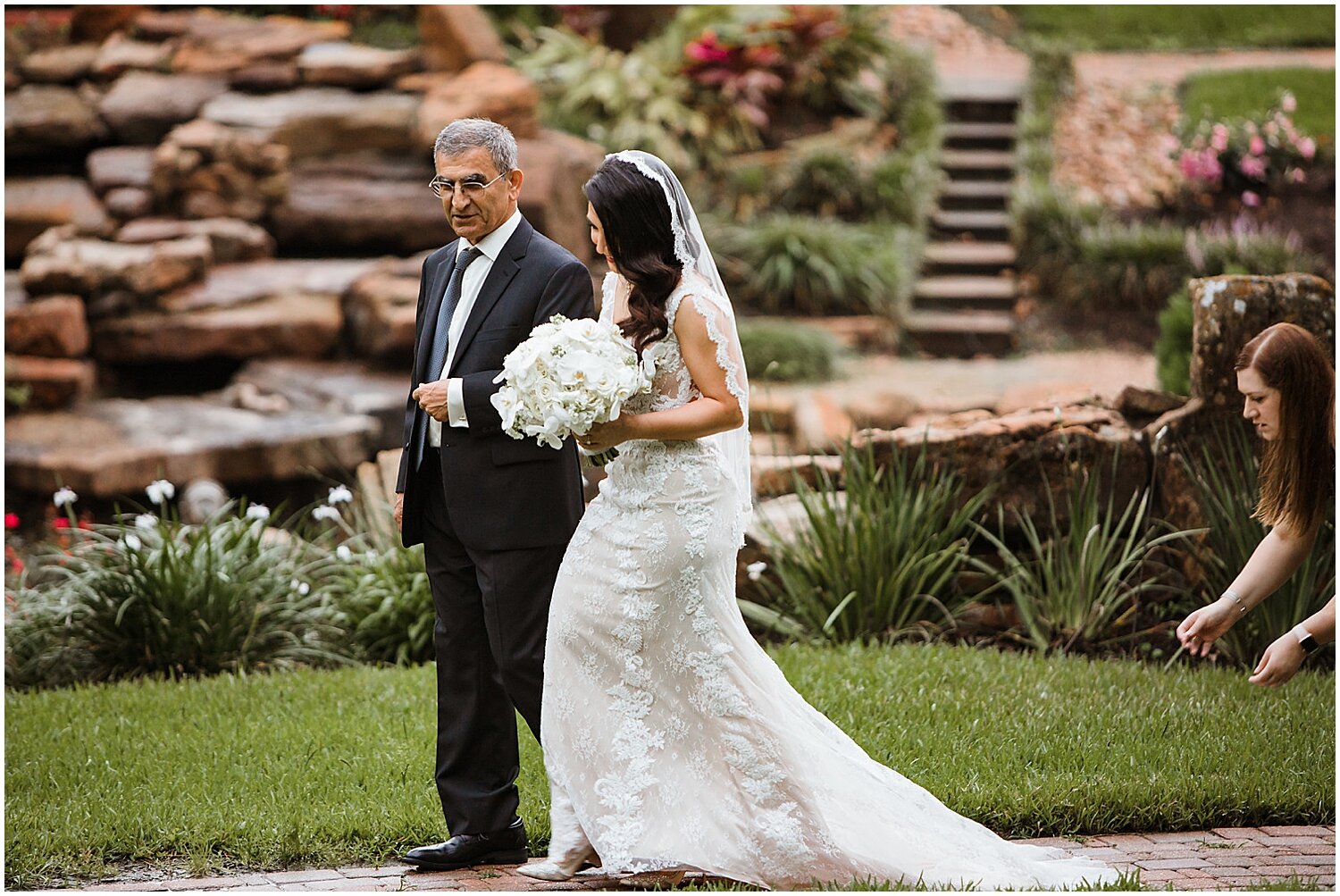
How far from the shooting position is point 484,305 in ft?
13.8

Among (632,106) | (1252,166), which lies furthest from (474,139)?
(1252,166)

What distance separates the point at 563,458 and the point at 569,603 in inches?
21.8

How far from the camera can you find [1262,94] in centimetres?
1539

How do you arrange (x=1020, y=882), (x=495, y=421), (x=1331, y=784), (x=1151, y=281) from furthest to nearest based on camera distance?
1. (x=1151, y=281)
2. (x=1331, y=784)
3. (x=495, y=421)
4. (x=1020, y=882)

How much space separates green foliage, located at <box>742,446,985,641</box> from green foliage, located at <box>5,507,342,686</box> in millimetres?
2307

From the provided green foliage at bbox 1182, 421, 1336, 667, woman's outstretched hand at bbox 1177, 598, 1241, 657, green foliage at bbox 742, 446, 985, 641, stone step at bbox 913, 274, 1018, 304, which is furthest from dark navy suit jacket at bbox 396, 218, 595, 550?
stone step at bbox 913, 274, 1018, 304

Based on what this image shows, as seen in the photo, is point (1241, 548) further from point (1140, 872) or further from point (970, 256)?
point (970, 256)

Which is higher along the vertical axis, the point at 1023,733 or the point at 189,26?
the point at 189,26

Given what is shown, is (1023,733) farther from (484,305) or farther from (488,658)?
(484,305)

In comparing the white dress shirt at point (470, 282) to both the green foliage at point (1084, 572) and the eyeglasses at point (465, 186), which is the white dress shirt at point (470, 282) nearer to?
the eyeglasses at point (465, 186)

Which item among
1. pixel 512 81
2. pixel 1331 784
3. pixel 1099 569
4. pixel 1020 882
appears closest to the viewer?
pixel 1020 882

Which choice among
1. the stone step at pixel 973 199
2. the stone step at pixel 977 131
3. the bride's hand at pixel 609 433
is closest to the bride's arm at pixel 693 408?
the bride's hand at pixel 609 433

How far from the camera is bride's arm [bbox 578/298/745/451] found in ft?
12.4

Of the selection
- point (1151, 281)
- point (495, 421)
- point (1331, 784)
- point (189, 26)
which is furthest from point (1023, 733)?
point (189, 26)
